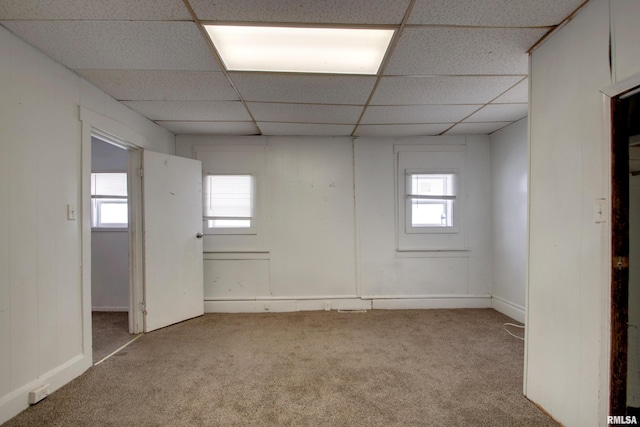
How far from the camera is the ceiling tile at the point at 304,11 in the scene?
4.81 ft

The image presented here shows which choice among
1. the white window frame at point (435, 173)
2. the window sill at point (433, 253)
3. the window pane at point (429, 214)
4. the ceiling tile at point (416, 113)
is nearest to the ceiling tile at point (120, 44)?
the ceiling tile at point (416, 113)

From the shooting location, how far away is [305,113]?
2.94m

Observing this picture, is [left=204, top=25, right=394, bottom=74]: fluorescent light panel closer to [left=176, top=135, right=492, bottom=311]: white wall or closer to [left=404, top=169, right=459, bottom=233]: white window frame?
[left=176, top=135, right=492, bottom=311]: white wall

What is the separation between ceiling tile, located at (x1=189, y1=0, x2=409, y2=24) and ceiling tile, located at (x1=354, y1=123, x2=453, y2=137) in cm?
181

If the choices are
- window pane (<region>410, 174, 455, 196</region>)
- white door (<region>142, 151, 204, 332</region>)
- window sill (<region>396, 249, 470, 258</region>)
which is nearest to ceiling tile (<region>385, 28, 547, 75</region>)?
window pane (<region>410, 174, 455, 196</region>)

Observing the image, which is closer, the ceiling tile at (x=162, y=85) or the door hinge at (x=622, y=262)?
the door hinge at (x=622, y=262)

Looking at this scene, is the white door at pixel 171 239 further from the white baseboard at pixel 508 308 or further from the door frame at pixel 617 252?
the white baseboard at pixel 508 308

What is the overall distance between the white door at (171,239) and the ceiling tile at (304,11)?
199cm

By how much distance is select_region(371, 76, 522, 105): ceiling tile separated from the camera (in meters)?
2.26

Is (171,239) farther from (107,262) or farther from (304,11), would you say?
(304,11)

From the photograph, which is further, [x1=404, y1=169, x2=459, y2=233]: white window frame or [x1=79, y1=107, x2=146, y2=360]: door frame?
[x1=404, y1=169, x2=459, y2=233]: white window frame

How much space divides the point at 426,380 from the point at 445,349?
0.61 meters

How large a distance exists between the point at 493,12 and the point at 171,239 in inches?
132

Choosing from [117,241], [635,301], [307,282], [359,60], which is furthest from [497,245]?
[117,241]
